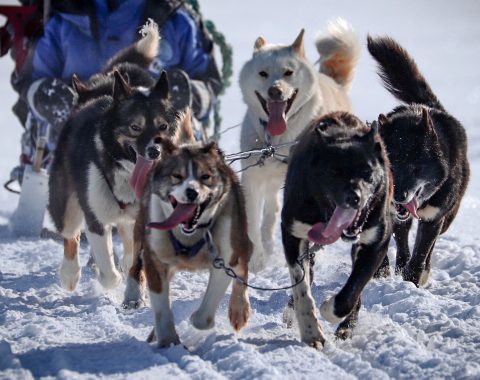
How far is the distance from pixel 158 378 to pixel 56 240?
3.62m

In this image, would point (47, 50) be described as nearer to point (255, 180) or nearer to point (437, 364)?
point (255, 180)

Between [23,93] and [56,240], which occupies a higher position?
[23,93]

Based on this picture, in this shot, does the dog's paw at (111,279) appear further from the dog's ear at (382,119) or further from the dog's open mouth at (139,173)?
the dog's ear at (382,119)

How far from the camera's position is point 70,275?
484 cm

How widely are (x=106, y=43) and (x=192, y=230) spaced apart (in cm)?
387

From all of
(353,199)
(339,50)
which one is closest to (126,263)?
(353,199)

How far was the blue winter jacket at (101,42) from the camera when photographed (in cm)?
688

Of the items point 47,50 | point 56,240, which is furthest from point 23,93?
point 56,240

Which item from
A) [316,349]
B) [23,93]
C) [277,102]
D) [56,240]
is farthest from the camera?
[23,93]

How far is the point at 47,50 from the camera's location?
22.5 feet

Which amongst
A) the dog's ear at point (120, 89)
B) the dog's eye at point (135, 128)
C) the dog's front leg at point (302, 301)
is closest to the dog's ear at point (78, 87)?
the dog's ear at point (120, 89)

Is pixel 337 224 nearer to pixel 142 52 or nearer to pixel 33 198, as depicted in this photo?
pixel 142 52

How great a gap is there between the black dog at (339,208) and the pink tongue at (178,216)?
47 cm

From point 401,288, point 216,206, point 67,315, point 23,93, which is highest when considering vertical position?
point 23,93
